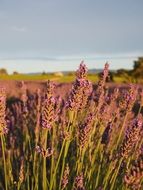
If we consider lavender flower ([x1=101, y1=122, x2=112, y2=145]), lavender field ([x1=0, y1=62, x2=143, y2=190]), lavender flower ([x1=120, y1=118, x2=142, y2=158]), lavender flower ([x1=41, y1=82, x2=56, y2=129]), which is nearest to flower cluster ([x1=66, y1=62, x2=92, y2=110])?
lavender field ([x1=0, y1=62, x2=143, y2=190])

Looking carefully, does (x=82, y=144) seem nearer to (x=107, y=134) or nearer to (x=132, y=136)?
(x=132, y=136)

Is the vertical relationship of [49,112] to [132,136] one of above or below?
above

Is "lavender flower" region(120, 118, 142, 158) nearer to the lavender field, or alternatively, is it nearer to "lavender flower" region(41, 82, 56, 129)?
the lavender field

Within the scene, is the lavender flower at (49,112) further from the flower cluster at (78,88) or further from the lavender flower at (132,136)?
the lavender flower at (132,136)

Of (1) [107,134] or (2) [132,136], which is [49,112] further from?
(1) [107,134]

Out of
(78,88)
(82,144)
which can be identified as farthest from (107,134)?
(78,88)

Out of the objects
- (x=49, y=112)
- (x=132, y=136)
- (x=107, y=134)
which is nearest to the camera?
(x=49, y=112)

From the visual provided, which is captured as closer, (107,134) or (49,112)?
(49,112)

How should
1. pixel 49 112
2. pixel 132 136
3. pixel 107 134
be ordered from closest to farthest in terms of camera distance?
pixel 49 112, pixel 132 136, pixel 107 134

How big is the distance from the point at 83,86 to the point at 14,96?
9.10m

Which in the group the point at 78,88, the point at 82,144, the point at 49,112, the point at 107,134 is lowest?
the point at 107,134

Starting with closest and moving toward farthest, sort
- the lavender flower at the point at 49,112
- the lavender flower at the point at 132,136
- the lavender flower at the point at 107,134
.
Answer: the lavender flower at the point at 49,112 < the lavender flower at the point at 132,136 < the lavender flower at the point at 107,134

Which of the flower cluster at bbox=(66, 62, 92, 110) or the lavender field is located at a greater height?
the flower cluster at bbox=(66, 62, 92, 110)

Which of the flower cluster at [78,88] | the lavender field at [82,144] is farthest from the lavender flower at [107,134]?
the flower cluster at [78,88]
